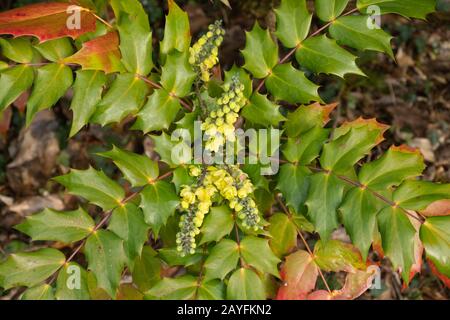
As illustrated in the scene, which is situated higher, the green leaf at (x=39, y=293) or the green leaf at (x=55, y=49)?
the green leaf at (x=55, y=49)

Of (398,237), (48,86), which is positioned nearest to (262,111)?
(398,237)

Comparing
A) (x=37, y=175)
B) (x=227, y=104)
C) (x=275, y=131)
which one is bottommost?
(x=37, y=175)

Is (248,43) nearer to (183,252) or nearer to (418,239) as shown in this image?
(183,252)

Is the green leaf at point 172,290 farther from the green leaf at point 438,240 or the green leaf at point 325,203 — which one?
Answer: the green leaf at point 438,240

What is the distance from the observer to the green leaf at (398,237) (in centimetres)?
141

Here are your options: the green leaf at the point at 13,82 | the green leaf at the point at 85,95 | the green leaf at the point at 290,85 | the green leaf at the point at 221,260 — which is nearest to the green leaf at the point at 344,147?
the green leaf at the point at 290,85

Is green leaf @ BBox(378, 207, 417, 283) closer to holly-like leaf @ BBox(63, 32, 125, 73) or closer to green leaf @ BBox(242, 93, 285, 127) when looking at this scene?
green leaf @ BBox(242, 93, 285, 127)

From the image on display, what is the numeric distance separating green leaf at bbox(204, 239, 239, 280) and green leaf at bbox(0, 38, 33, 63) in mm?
822

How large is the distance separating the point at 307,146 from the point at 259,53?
33cm

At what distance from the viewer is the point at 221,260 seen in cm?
154

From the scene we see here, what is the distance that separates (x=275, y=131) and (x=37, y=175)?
5.20ft

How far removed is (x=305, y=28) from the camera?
1.64 metres

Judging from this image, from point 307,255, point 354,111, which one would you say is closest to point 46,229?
point 307,255

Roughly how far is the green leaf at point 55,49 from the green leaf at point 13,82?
7cm
